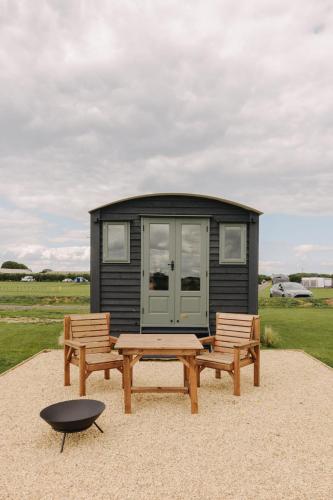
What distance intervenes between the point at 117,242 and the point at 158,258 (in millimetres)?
969

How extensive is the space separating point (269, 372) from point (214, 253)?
3012mm

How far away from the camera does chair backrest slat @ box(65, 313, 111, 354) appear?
6.07m

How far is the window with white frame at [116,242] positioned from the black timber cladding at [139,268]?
0.09 m

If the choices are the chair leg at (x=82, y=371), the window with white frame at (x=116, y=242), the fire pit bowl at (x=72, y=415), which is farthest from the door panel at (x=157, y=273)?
the fire pit bowl at (x=72, y=415)

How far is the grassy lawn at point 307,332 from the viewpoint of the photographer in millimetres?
9195

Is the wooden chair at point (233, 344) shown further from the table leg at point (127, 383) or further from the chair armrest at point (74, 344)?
the chair armrest at point (74, 344)

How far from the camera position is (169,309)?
29.3 ft

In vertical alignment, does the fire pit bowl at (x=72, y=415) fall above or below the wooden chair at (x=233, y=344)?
below

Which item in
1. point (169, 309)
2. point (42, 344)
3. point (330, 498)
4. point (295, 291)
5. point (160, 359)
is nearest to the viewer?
point (330, 498)

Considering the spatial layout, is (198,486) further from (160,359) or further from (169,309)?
(169,309)

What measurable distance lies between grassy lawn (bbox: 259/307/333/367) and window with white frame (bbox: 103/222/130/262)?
428 centimetres

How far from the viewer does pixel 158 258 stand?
8.98 m

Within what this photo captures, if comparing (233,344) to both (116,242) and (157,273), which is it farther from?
(116,242)

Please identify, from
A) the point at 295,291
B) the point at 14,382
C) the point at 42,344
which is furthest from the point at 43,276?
the point at 14,382
